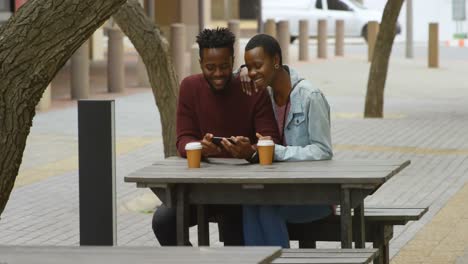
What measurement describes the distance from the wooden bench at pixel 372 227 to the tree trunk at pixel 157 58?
312 centimetres

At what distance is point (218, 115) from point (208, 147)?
9.4 inches

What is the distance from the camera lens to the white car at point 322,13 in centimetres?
4197

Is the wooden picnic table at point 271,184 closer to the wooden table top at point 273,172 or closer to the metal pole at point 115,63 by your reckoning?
the wooden table top at point 273,172

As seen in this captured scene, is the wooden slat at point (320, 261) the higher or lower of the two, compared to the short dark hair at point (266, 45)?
lower

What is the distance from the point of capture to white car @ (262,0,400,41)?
42.0 meters

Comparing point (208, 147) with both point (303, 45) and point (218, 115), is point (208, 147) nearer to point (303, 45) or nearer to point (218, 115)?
point (218, 115)

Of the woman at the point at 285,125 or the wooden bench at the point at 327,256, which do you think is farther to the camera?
the woman at the point at 285,125

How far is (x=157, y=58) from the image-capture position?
10.4 metres

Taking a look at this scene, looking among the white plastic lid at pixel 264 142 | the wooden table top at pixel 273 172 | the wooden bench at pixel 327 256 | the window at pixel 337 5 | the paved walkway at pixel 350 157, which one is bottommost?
the paved walkway at pixel 350 157

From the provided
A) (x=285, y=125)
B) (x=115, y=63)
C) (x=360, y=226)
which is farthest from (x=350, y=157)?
(x=115, y=63)

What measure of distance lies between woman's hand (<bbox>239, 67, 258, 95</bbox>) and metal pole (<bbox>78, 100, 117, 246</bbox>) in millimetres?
700

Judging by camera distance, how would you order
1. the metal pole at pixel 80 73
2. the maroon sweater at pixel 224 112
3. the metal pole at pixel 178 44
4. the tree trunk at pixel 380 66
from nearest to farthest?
the maroon sweater at pixel 224 112
the tree trunk at pixel 380 66
the metal pole at pixel 80 73
the metal pole at pixel 178 44

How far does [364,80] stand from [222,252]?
20.9 metres

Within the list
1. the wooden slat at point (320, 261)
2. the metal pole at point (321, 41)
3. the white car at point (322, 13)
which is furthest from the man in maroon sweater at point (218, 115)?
the white car at point (322, 13)
